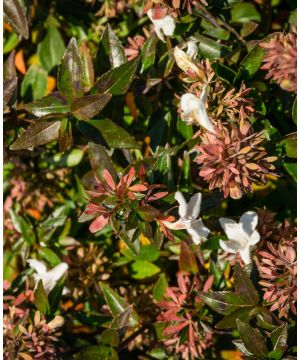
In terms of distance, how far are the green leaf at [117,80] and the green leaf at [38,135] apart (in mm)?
154

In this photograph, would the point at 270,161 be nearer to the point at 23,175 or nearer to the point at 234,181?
the point at 234,181

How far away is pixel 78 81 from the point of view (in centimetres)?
156

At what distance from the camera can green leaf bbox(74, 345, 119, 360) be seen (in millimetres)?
1621

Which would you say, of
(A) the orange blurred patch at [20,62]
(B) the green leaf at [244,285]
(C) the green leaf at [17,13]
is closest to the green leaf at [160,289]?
(B) the green leaf at [244,285]

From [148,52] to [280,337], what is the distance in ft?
2.95

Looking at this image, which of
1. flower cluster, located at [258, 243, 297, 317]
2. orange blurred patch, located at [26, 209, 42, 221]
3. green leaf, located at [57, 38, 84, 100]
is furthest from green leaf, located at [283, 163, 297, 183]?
orange blurred patch, located at [26, 209, 42, 221]

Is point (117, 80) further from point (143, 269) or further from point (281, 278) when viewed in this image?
point (143, 269)

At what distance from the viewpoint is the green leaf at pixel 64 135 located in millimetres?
1517

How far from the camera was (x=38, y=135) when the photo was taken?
154 cm

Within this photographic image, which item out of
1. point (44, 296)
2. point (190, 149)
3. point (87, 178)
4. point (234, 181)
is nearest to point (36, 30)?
point (87, 178)

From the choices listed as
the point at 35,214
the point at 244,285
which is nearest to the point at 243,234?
the point at 244,285

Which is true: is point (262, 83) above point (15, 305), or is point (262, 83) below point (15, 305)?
above

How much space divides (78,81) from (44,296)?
2.14 feet

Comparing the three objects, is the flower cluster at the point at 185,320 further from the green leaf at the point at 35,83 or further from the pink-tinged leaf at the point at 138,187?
the green leaf at the point at 35,83
